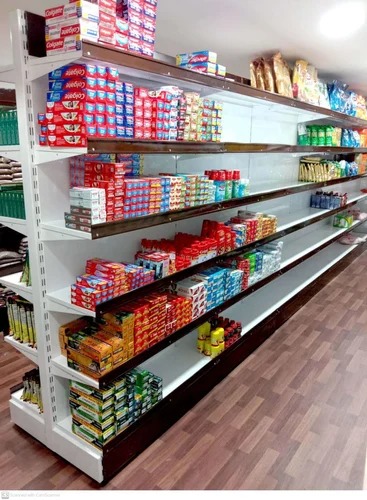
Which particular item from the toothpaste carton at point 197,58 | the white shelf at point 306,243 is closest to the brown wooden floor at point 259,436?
the white shelf at point 306,243

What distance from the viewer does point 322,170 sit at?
500 centimetres

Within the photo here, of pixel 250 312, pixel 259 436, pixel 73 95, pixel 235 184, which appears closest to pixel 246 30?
pixel 235 184

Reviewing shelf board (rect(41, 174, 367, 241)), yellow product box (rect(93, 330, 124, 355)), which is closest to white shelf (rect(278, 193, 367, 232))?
shelf board (rect(41, 174, 367, 241))

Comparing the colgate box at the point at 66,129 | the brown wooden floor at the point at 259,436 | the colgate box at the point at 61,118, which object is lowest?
the brown wooden floor at the point at 259,436

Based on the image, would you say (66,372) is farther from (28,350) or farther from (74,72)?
(74,72)

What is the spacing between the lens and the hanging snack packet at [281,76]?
11.0ft

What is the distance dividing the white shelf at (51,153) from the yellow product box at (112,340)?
967 mm

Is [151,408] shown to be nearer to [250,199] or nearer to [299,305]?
[250,199]

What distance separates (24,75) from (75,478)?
2.18 metres

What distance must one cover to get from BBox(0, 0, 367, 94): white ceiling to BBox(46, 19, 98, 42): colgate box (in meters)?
0.73

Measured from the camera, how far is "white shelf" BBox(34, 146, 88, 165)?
178 cm

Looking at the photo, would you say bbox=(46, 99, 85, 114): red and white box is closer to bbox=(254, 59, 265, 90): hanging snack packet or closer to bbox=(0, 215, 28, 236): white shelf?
bbox=(0, 215, 28, 236): white shelf

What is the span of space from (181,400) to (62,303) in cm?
118

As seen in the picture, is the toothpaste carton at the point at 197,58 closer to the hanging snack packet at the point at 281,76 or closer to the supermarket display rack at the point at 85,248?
the supermarket display rack at the point at 85,248
